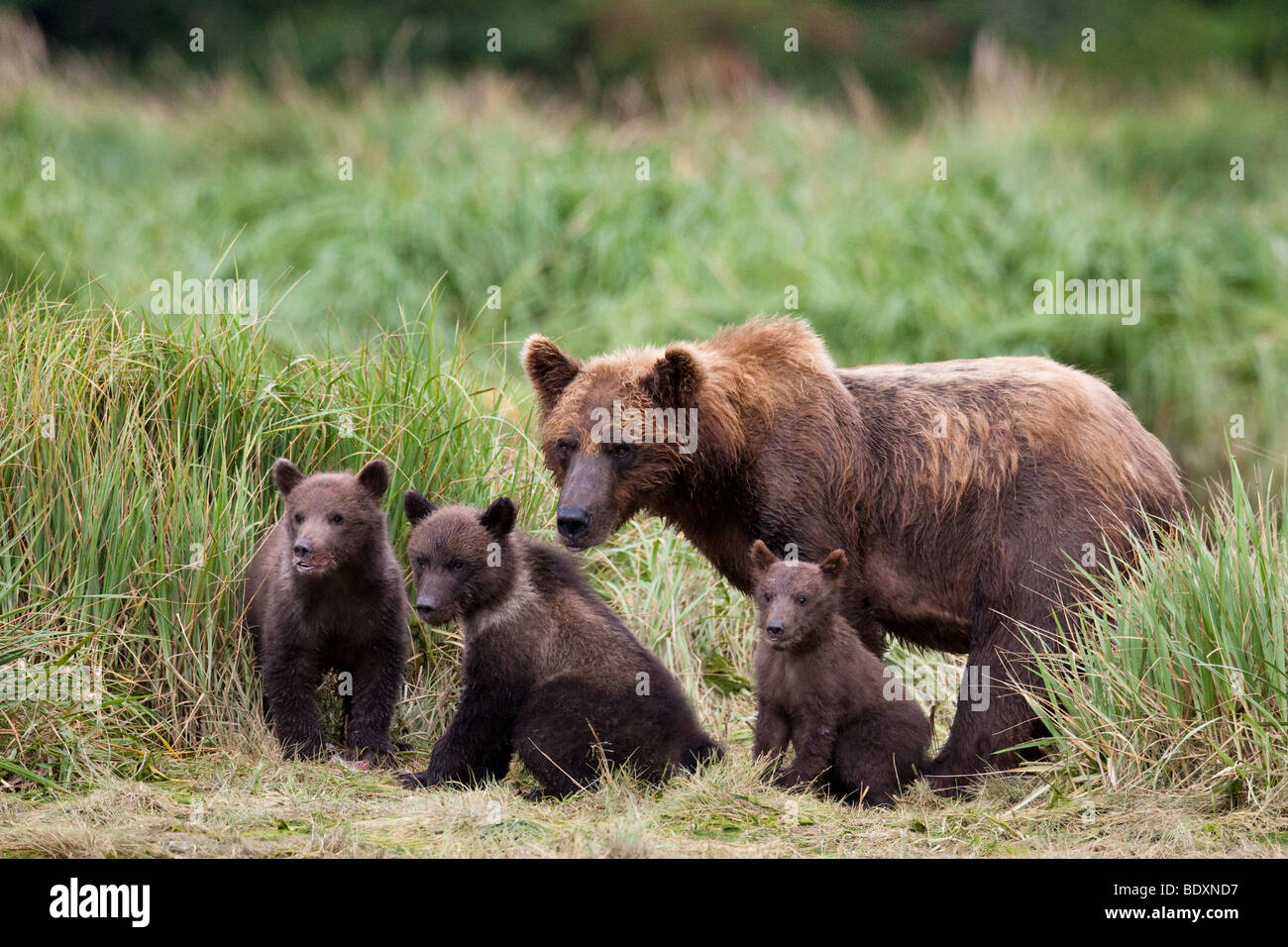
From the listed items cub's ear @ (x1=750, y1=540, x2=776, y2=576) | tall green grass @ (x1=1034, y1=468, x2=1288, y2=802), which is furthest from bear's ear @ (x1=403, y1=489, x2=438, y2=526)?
tall green grass @ (x1=1034, y1=468, x2=1288, y2=802)

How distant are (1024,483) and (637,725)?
1950mm

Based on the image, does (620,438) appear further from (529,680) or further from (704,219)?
(704,219)

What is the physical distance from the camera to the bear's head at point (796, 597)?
632cm

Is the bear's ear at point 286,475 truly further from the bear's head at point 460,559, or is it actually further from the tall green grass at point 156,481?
the bear's head at point 460,559

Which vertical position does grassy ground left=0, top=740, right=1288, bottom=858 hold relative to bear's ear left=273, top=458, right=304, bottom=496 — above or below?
below

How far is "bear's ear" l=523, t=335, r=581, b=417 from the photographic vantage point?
6.78 metres

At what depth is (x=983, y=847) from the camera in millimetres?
5754

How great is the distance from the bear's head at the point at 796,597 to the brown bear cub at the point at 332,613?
1740mm

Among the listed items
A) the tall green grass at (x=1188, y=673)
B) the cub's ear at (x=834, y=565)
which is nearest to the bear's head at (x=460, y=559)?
the cub's ear at (x=834, y=565)

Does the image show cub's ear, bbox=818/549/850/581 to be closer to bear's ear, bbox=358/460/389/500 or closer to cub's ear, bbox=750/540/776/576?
cub's ear, bbox=750/540/776/576

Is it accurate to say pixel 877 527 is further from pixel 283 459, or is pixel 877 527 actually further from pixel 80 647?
pixel 80 647

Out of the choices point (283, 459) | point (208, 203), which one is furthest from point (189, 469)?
point (208, 203)

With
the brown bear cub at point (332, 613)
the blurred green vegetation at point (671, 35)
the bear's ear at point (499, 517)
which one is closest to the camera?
the bear's ear at point (499, 517)

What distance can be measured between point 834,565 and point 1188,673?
1454 mm
